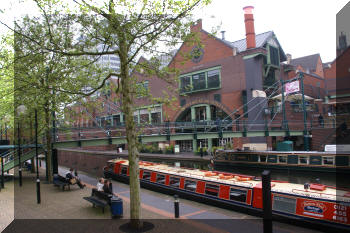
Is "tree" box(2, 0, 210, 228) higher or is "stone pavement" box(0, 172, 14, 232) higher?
"tree" box(2, 0, 210, 228)

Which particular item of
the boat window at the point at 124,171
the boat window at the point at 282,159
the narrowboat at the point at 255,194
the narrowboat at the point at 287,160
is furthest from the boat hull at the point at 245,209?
the boat window at the point at 282,159

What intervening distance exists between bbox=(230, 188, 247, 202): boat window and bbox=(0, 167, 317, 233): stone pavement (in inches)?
24.7

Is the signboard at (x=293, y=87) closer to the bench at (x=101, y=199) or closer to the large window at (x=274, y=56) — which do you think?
the large window at (x=274, y=56)

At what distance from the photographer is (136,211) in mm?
9422

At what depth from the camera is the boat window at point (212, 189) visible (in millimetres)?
13393

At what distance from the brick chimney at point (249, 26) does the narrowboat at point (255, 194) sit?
25.0m

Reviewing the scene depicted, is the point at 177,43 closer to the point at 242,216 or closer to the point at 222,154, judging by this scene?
the point at 242,216

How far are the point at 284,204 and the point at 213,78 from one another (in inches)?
1157

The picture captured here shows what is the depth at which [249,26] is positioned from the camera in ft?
118

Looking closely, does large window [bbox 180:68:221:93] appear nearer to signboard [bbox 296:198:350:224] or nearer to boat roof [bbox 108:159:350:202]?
boat roof [bbox 108:159:350:202]

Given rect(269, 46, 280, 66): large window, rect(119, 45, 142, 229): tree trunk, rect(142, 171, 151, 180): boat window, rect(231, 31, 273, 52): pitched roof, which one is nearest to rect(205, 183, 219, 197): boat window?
rect(119, 45, 142, 229): tree trunk

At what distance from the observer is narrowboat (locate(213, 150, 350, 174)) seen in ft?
71.8

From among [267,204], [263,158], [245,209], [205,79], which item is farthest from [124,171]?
[205,79]

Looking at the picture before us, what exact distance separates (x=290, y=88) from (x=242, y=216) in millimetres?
22108
